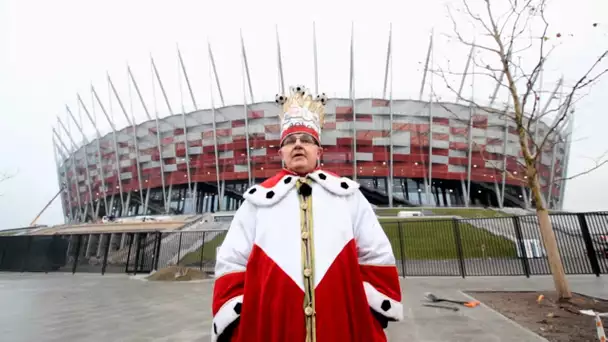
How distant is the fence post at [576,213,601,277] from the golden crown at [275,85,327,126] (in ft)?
35.0

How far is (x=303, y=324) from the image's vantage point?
163 cm

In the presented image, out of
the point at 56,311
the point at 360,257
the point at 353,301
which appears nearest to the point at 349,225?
the point at 360,257

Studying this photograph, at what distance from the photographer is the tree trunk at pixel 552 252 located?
20.1ft

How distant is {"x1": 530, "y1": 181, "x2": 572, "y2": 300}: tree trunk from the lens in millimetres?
6141

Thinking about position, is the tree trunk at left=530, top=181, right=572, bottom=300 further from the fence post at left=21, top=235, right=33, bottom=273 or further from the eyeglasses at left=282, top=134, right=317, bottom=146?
the fence post at left=21, top=235, right=33, bottom=273

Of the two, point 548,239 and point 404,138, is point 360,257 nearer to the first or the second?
→ point 548,239

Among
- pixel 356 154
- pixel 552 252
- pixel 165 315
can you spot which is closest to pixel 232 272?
pixel 165 315

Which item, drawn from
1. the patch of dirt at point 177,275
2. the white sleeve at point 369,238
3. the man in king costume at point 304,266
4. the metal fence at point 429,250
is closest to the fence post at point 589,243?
the metal fence at point 429,250

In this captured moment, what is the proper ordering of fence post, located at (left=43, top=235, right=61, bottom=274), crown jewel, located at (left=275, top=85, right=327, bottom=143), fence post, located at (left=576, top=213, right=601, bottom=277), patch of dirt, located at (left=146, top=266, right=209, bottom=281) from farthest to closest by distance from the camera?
fence post, located at (left=43, top=235, right=61, bottom=274) → patch of dirt, located at (left=146, top=266, right=209, bottom=281) → fence post, located at (left=576, top=213, right=601, bottom=277) → crown jewel, located at (left=275, top=85, right=327, bottom=143)

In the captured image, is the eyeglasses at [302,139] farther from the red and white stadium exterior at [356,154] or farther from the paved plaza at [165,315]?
the red and white stadium exterior at [356,154]

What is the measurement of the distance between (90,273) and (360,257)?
1751cm

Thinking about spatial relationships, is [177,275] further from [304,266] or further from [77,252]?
[304,266]

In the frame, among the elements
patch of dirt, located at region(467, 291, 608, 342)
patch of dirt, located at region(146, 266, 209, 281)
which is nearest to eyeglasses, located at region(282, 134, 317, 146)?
patch of dirt, located at region(467, 291, 608, 342)

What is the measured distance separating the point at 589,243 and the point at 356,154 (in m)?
33.9
